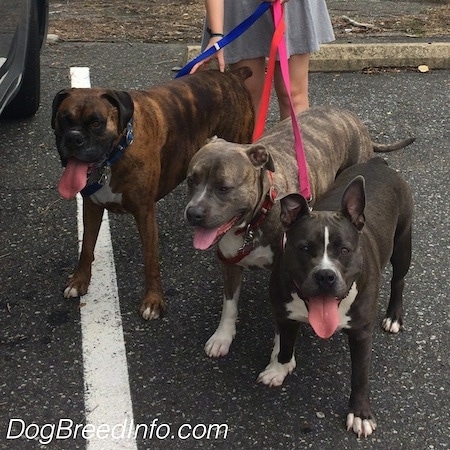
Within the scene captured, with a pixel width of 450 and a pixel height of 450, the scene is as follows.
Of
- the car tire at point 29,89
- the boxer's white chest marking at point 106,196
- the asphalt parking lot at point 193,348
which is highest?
the boxer's white chest marking at point 106,196

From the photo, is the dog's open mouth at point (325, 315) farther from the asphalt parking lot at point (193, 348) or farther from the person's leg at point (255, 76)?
the person's leg at point (255, 76)

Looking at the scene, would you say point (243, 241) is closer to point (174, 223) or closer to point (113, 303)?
point (113, 303)

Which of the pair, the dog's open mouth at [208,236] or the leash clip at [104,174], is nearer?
the dog's open mouth at [208,236]

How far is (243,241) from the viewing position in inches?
131

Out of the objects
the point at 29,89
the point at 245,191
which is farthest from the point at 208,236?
the point at 29,89

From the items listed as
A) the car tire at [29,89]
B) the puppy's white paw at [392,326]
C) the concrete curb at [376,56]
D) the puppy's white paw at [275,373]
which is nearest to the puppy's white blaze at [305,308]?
the puppy's white paw at [275,373]

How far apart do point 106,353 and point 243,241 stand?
0.86m

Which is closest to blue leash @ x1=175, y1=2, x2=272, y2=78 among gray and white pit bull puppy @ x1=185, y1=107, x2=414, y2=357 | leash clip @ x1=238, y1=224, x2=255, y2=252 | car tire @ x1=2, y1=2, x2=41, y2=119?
gray and white pit bull puppy @ x1=185, y1=107, x2=414, y2=357

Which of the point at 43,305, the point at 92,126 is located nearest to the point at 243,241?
the point at 92,126

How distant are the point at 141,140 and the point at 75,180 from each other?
0.41m

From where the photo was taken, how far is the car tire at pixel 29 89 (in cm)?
569

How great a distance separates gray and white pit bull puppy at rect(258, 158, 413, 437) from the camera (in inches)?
108

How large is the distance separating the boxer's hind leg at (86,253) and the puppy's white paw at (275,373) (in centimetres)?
118

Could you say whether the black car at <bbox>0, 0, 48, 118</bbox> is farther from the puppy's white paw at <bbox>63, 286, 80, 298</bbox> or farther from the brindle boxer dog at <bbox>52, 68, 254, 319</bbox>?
the puppy's white paw at <bbox>63, 286, 80, 298</bbox>
